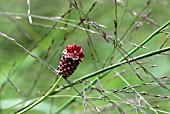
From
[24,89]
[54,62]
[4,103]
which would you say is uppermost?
[54,62]

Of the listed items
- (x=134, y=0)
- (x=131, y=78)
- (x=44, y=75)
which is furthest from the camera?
(x=134, y=0)

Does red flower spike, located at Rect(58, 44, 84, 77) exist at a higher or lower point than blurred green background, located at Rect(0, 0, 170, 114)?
lower

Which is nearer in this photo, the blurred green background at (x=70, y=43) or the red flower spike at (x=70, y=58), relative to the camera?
the red flower spike at (x=70, y=58)

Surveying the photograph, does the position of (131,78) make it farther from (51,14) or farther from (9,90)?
(51,14)

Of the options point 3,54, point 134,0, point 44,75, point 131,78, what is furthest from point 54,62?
point 134,0

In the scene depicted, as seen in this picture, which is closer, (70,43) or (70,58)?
(70,58)

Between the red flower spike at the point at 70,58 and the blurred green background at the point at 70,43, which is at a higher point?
the blurred green background at the point at 70,43

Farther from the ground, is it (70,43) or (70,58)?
(70,43)

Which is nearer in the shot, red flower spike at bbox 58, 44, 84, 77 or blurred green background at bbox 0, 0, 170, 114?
red flower spike at bbox 58, 44, 84, 77
